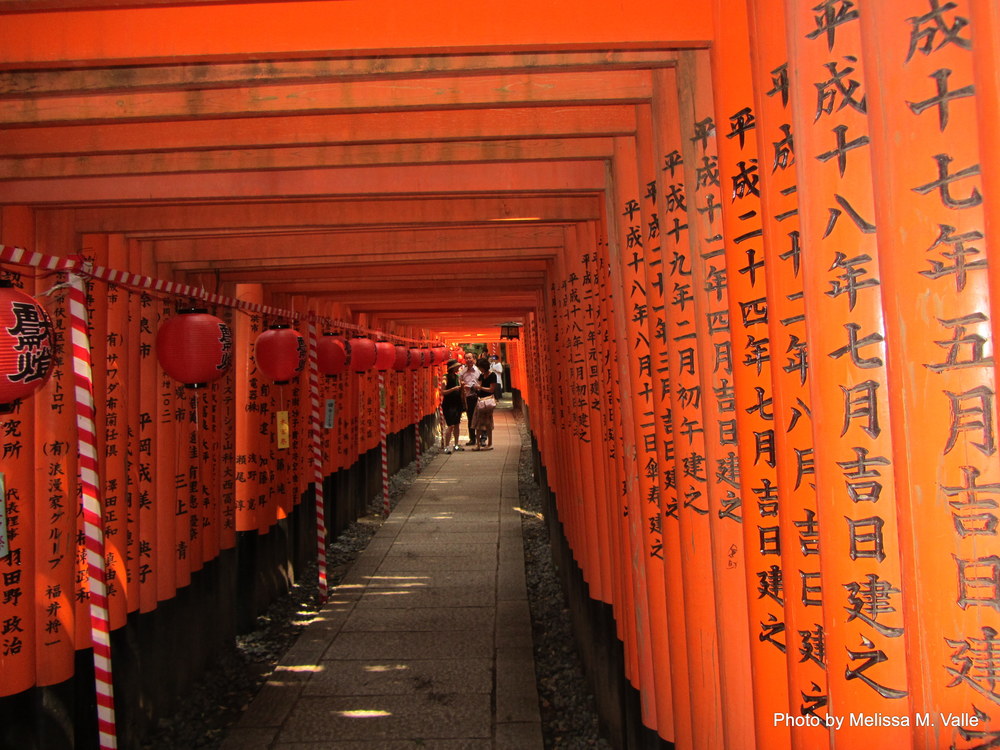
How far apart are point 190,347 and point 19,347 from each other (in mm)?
1773

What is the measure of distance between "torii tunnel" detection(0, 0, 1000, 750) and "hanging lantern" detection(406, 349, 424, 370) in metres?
7.79

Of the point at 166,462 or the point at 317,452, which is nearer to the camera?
the point at 166,462

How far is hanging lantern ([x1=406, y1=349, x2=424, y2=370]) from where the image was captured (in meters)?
14.7

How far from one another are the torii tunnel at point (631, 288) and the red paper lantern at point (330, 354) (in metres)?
1.59

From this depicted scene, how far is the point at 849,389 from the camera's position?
1.50 metres

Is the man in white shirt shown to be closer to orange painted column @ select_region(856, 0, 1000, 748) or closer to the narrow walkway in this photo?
the narrow walkway

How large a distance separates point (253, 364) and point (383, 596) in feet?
9.40

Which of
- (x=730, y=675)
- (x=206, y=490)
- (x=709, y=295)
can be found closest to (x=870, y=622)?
(x=730, y=675)

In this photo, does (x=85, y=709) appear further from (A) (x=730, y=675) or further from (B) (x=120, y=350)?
(A) (x=730, y=675)

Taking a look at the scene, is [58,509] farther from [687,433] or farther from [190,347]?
[687,433]

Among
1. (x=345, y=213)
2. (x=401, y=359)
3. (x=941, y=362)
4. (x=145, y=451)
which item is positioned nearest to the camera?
(x=941, y=362)

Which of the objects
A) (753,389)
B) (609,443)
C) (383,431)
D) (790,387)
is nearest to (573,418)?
(609,443)

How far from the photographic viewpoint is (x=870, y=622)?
1492mm

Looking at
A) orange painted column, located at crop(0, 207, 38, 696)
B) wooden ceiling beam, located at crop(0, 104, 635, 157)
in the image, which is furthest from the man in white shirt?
wooden ceiling beam, located at crop(0, 104, 635, 157)
